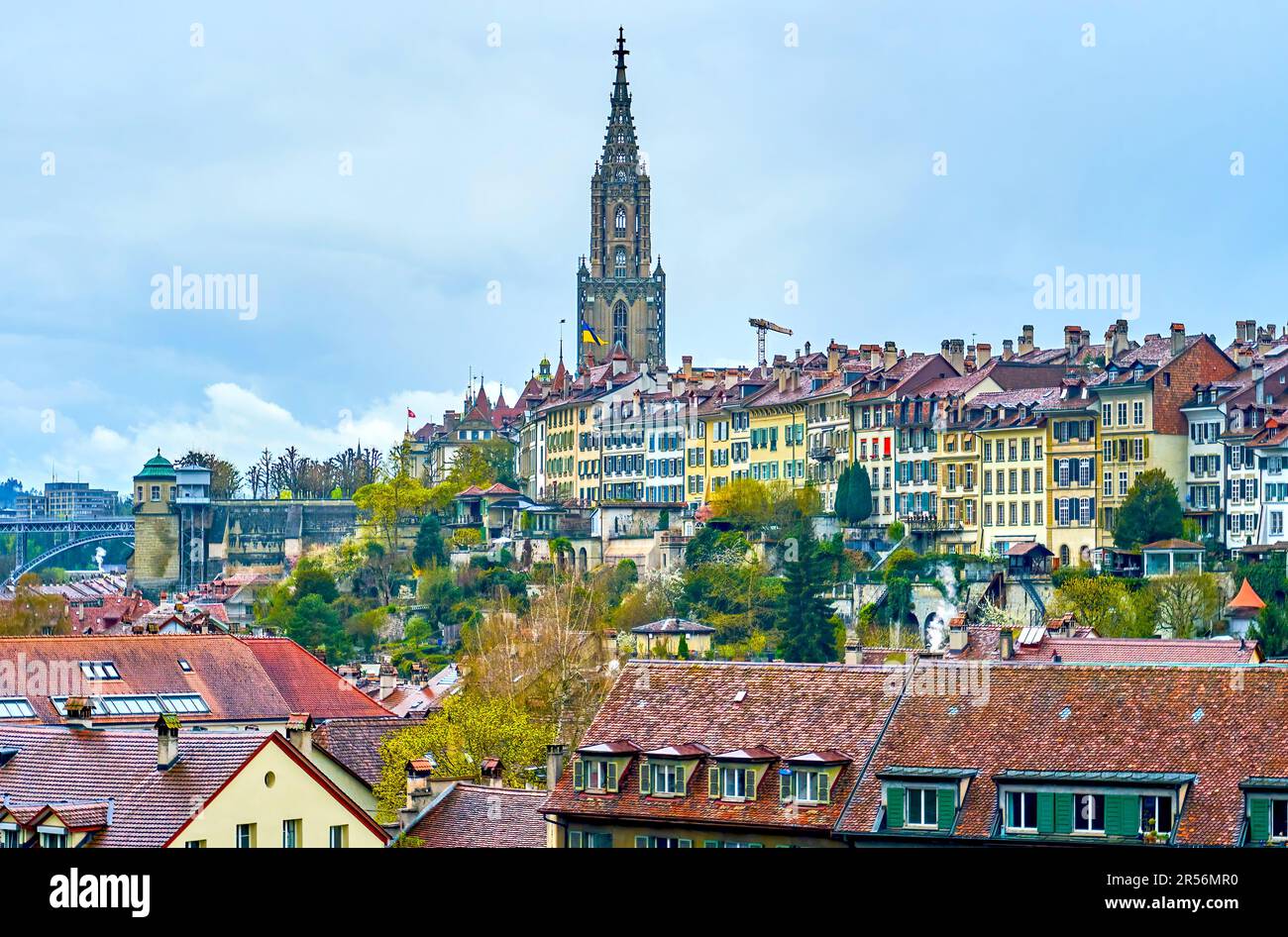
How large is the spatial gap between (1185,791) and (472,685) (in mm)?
40475

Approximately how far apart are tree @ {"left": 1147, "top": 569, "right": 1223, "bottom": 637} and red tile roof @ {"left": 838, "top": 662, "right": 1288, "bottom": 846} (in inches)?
2165

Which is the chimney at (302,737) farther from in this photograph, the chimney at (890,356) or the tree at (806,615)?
the chimney at (890,356)

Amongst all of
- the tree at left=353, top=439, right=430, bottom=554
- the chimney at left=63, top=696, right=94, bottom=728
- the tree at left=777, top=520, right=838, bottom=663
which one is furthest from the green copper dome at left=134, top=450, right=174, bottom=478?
the chimney at left=63, top=696, right=94, bottom=728

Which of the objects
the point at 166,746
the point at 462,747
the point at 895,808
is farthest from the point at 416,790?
the point at 895,808

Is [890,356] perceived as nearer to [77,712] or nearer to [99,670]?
[99,670]

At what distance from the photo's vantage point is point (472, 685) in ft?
227

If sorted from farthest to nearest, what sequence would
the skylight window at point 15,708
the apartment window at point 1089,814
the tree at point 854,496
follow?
the tree at point 854,496
the skylight window at point 15,708
the apartment window at point 1089,814

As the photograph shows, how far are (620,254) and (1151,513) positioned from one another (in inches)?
3628

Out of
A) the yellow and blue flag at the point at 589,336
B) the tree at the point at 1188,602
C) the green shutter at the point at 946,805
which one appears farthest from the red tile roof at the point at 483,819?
the yellow and blue flag at the point at 589,336

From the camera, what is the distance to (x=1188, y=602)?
90.1 meters

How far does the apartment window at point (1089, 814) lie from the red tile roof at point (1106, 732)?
62cm

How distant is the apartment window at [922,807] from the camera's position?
32625 millimetres

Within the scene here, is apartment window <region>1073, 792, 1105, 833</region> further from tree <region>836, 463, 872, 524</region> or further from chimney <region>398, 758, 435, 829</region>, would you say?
tree <region>836, 463, 872, 524</region>
